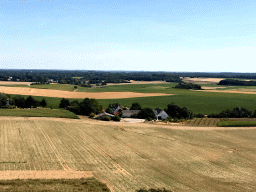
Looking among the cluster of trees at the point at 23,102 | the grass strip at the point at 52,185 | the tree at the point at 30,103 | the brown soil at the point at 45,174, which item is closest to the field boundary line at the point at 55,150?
the brown soil at the point at 45,174

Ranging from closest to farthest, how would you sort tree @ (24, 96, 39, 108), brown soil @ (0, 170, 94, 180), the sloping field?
brown soil @ (0, 170, 94, 180) < the sloping field < tree @ (24, 96, 39, 108)

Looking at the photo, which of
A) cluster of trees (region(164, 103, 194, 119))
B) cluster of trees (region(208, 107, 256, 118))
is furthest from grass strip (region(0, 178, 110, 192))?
cluster of trees (region(208, 107, 256, 118))

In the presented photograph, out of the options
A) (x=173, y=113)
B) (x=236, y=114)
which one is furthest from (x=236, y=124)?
(x=173, y=113)

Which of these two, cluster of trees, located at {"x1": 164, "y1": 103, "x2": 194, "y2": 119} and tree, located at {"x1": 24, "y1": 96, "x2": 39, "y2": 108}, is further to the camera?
tree, located at {"x1": 24, "y1": 96, "x2": 39, "y2": 108}

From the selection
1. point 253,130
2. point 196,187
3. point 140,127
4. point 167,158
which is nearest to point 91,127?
point 140,127

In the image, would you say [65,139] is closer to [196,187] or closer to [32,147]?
[32,147]

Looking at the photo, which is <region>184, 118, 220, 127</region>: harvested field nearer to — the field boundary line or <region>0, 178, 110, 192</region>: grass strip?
the field boundary line

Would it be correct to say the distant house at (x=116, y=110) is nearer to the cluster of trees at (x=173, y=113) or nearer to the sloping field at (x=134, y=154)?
the cluster of trees at (x=173, y=113)

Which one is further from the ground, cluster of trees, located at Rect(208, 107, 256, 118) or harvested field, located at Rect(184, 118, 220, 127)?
cluster of trees, located at Rect(208, 107, 256, 118)
